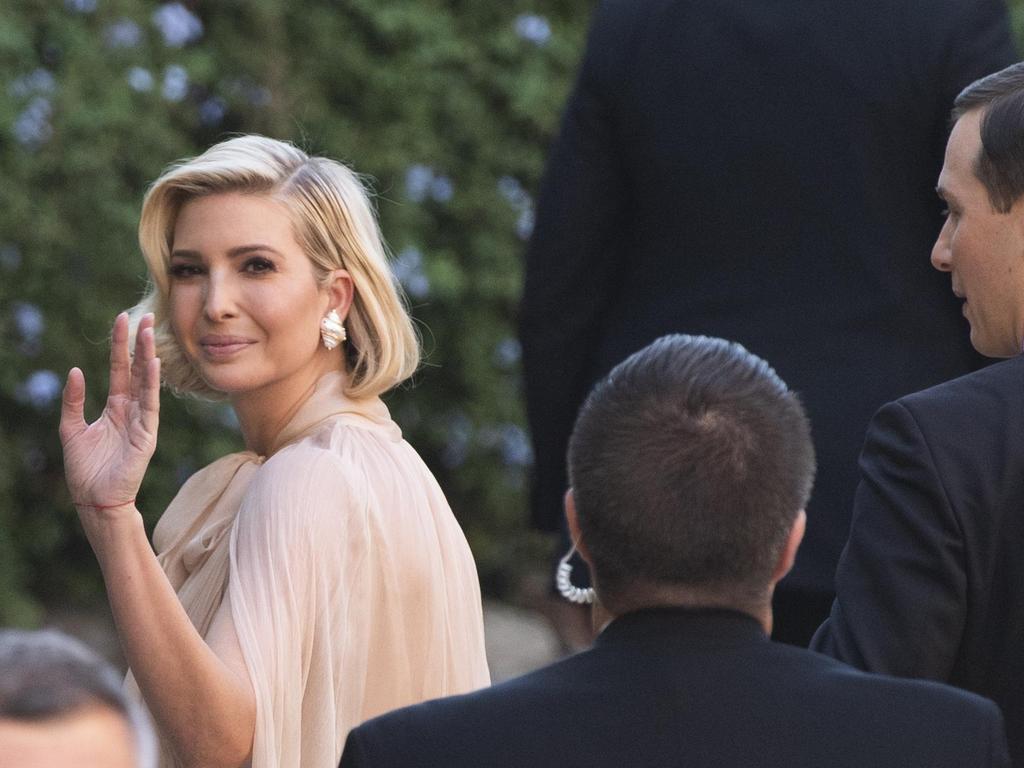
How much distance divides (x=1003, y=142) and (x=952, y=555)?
0.57 m

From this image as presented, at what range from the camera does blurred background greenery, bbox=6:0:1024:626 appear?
18.0 feet

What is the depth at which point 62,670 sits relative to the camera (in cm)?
163

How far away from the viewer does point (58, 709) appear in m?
1.61

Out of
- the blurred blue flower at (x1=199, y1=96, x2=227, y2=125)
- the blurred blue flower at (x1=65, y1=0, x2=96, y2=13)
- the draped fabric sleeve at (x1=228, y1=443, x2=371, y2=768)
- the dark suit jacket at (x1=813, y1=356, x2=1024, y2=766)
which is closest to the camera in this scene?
the dark suit jacket at (x1=813, y1=356, x2=1024, y2=766)

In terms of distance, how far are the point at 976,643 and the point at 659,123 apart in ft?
5.29

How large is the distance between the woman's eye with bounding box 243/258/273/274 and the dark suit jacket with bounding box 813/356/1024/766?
1.04 metres

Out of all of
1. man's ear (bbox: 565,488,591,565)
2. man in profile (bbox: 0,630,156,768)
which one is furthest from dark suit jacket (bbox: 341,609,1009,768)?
man in profile (bbox: 0,630,156,768)

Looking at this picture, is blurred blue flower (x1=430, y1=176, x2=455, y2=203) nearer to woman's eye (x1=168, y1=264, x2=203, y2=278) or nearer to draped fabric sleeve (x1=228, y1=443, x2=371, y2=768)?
woman's eye (x1=168, y1=264, x2=203, y2=278)

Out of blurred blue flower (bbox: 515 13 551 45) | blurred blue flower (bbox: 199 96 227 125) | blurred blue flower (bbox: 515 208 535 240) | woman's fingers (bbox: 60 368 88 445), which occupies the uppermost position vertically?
blurred blue flower (bbox: 515 13 551 45)

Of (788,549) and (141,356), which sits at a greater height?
(141,356)

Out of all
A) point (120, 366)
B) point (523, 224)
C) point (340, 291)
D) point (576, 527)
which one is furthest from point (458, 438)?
point (576, 527)

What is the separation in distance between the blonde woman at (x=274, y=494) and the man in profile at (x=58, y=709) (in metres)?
0.94

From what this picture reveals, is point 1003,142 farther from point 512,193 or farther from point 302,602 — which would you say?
point 512,193

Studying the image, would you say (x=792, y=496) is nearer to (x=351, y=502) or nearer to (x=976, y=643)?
(x=976, y=643)
